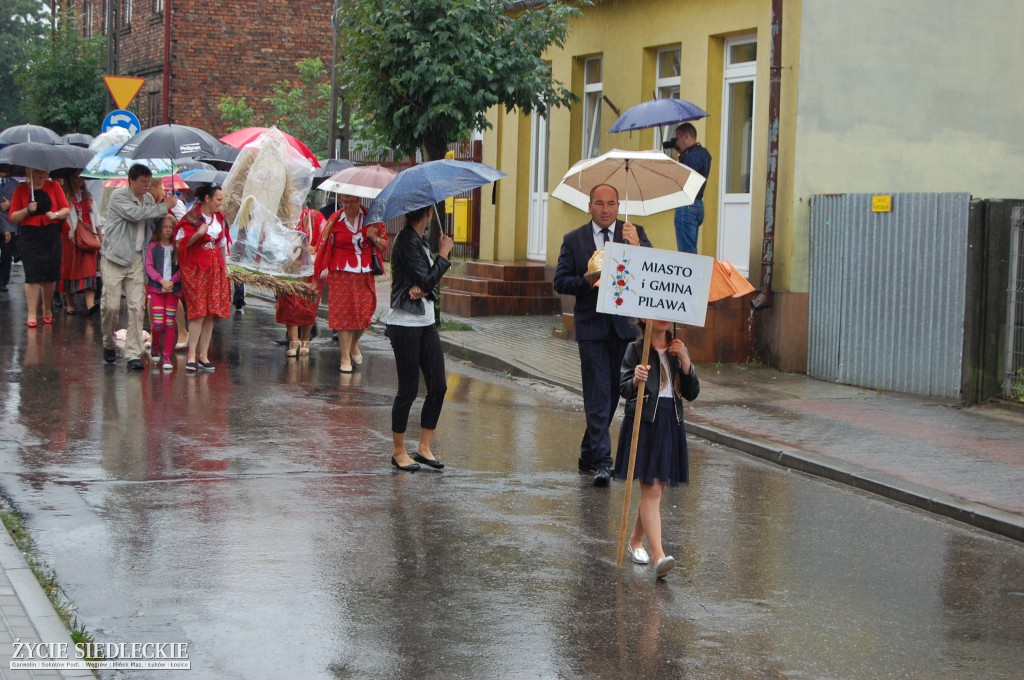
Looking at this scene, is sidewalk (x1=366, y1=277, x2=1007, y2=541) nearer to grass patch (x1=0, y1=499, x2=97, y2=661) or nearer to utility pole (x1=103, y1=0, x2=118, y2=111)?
grass patch (x1=0, y1=499, x2=97, y2=661)

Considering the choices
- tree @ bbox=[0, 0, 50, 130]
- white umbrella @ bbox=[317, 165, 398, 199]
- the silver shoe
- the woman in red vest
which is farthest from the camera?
tree @ bbox=[0, 0, 50, 130]

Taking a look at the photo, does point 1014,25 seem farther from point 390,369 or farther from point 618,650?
point 618,650

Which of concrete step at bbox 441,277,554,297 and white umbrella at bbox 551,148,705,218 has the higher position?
white umbrella at bbox 551,148,705,218

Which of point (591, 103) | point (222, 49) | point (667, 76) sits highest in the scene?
point (222, 49)

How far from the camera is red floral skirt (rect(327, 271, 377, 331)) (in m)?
13.7

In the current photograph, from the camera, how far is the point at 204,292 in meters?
13.3

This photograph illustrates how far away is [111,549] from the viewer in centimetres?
686

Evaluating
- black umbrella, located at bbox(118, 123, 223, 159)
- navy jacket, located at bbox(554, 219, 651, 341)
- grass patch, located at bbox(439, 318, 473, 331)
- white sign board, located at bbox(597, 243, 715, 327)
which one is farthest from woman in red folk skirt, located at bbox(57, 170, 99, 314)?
white sign board, located at bbox(597, 243, 715, 327)

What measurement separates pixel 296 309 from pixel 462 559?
8319 mm

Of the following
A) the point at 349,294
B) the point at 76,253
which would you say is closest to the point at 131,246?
the point at 349,294

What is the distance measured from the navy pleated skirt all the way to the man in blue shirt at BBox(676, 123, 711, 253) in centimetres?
698

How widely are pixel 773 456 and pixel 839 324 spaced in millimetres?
4291

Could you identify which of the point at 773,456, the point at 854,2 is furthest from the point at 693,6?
the point at 773,456
